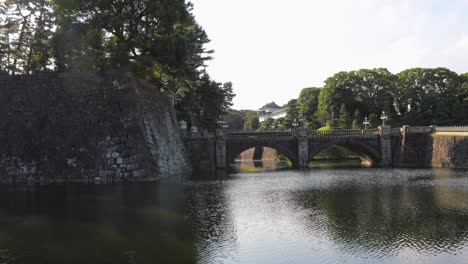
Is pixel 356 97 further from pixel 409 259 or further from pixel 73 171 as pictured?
pixel 409 259

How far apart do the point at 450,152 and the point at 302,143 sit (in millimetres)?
16756

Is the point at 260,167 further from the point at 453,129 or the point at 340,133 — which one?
the point at 453,129

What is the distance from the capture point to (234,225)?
55.8 ft

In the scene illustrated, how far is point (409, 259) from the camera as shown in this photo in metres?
12.1

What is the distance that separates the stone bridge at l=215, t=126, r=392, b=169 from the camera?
2096 inches

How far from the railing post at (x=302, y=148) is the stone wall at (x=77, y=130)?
21617 mm

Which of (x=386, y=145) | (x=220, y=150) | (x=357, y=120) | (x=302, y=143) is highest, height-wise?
(x=357, y=120)

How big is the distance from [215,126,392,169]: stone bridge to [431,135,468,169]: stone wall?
20.6 ft

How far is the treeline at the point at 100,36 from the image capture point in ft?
119

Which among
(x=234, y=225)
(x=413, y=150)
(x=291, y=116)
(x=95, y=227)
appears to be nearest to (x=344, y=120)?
(x=291, y=116)

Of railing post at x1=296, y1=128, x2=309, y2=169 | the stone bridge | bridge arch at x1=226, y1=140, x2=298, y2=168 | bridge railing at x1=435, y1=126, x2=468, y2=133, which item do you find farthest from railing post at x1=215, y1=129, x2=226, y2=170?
bridge railing at x1=435, y1=126, x2=468, y2=133

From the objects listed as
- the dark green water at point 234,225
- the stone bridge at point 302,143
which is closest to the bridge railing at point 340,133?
the stone bridge at point 302,143

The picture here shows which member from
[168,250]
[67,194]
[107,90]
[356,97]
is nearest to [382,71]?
[356,97]

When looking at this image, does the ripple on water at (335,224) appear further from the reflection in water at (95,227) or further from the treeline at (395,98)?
the treeline at (395,98)
